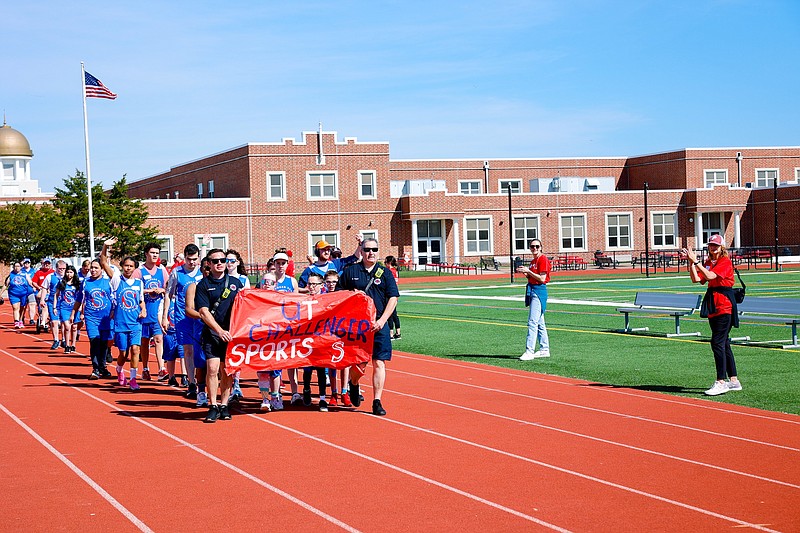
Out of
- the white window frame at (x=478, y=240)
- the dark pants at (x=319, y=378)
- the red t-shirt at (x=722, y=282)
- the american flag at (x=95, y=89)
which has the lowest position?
the dark pants at (x=319, y=378)

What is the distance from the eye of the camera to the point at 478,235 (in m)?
67.0

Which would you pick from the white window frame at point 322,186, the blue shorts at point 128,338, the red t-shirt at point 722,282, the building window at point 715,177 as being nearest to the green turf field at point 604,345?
the red t-shirt at point 722,282

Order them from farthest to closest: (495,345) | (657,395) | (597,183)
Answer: (597,183) → (495,345) → (657,395)

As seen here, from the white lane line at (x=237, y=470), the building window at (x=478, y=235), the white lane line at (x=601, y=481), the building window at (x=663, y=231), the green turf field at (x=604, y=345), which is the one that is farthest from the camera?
the building window at (x=663, y=231)

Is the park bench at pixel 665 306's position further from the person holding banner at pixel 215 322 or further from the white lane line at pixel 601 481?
the person holding banner at pixel 215 322

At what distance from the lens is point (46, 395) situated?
1351 cm

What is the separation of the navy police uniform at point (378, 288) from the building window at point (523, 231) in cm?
5682

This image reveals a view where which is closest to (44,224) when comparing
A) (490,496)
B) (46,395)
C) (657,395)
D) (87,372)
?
(87,372)

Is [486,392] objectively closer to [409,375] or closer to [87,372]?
[409,375]

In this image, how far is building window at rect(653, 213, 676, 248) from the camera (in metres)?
70.8

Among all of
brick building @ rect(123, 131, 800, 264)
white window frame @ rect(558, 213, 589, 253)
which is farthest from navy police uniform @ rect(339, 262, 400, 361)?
white window frame @ rect(558, 213, 589, 253)

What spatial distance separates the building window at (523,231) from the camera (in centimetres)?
6819

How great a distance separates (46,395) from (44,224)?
114ft

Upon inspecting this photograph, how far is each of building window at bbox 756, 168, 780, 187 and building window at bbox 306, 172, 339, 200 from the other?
3631 cm
